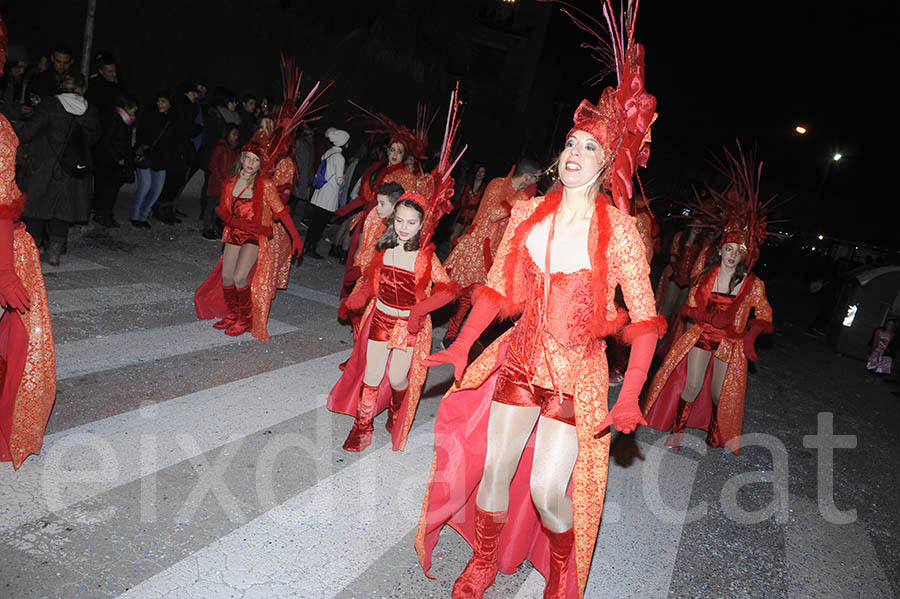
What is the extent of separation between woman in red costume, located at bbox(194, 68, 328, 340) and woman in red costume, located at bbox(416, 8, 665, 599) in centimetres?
323

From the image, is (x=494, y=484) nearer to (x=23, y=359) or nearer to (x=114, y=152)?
(x=23, y=359)

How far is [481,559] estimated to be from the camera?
113 inches

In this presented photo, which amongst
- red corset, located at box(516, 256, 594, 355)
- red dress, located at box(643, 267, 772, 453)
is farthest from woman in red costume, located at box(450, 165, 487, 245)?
red corset, located at box(516, 256, 594, 355)

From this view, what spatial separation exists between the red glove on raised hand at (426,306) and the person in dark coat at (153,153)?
22.0 feet

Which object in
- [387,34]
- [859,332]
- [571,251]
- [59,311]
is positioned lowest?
[59,311]

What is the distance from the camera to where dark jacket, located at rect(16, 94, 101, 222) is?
6.32 meters

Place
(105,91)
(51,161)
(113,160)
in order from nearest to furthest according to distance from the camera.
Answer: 1. (51,161)
2. (105,91)
3. (113,160)

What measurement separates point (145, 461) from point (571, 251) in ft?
8.53

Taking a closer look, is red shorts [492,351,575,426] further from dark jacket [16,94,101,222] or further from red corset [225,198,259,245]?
dark jacket [16,94,101,222]

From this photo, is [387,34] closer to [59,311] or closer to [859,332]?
[859,332]

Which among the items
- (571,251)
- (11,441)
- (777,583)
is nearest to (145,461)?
(11,441)

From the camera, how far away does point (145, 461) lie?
3.39 m

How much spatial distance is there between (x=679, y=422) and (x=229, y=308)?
14.4 feet

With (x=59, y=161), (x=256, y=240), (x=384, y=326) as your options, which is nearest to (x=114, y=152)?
(x=59, y=161)
